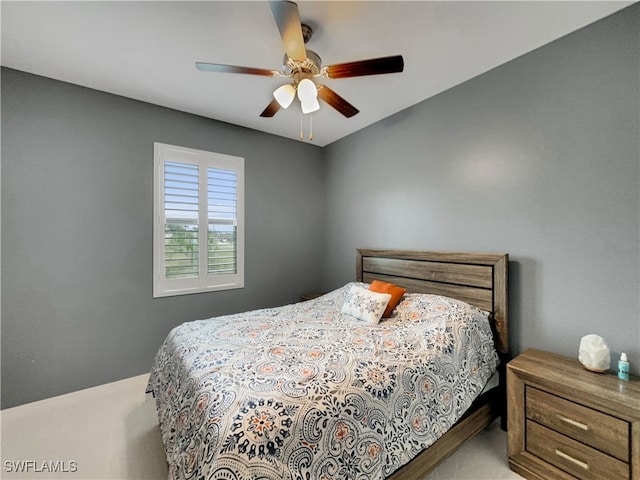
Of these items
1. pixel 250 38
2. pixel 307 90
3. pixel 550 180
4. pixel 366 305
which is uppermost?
pixel 250 38

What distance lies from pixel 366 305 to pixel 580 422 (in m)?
1.37

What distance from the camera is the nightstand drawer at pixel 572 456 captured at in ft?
4.45

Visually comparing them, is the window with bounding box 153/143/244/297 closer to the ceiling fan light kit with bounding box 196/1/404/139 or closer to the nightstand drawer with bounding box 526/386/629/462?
the ceiling fan light kit with bounding box 196/1/404/139

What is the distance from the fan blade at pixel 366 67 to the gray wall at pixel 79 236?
1987mm

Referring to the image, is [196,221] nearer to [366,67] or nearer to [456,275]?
[366,67]

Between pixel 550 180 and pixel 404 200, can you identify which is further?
pixel 404 200

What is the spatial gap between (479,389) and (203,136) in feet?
11.4

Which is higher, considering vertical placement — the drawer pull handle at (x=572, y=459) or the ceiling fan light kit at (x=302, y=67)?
the ceiling fan light kit at (x=302, y=67)

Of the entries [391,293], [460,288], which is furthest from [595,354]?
[391,293]

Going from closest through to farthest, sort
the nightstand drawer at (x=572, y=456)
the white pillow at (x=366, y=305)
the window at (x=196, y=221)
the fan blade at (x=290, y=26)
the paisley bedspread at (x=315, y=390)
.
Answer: the paisley bedspread at (x=315, y=390) → the fan blade at (x=290, y=26) → the nightstand drawer at (x=572, y=456) → the white pillow at (x=366, y=305) → the window at (x=196, y=221)

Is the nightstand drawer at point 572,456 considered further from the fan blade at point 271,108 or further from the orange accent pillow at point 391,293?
the fan blade at point 271,108

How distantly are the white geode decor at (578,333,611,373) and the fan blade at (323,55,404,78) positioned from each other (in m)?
1.95

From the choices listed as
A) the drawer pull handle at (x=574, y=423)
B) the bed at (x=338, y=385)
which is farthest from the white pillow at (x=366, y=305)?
the drawer pull handle at (x=574, y=423)

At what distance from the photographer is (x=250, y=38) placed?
184cm
